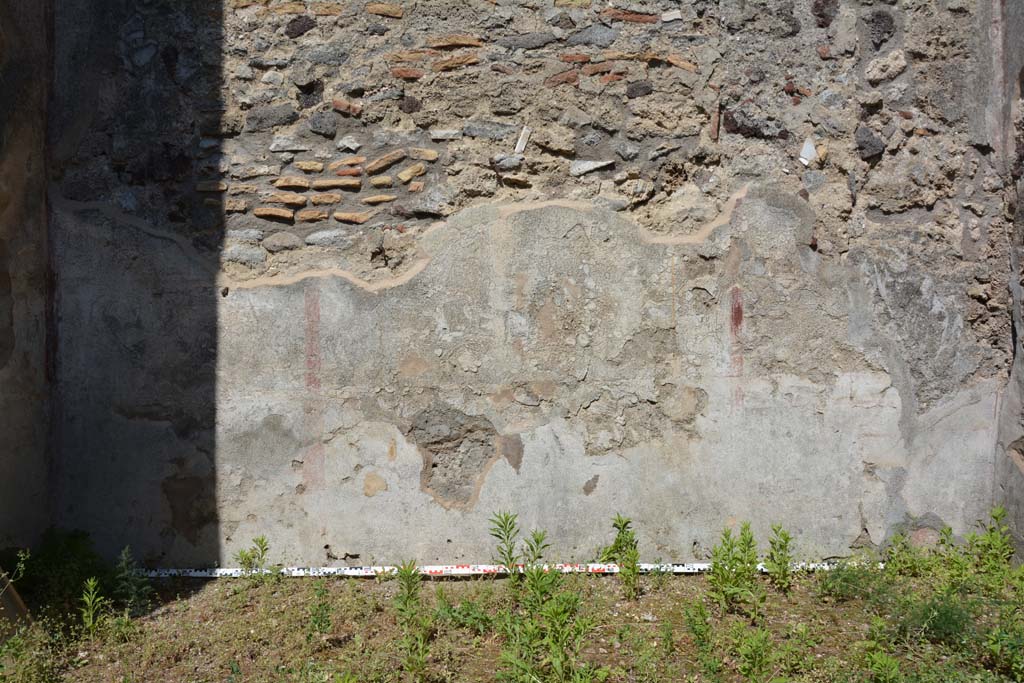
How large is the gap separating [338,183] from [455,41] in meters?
0.85

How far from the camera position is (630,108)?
399 centimetres

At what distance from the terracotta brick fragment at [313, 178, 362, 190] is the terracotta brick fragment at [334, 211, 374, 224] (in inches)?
Result: 4.8

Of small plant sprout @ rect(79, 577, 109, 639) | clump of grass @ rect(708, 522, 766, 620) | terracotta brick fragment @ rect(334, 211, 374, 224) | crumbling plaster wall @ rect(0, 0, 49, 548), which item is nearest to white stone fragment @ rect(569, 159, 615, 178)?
terracotta brick fragment @ rect(334, 211, 374, 224)

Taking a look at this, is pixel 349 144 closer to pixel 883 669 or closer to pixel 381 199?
pixel 381 199

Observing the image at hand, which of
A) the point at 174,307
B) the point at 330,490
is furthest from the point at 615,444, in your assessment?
the point at 174,307

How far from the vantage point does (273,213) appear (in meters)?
3.98

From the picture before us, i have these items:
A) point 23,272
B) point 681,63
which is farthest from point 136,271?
point 681,63

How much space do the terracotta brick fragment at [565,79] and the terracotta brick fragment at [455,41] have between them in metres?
0.37

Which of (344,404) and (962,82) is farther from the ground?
(962,82)

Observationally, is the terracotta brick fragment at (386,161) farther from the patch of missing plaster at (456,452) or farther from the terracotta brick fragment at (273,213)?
the patch of missing plaster at (456,452)

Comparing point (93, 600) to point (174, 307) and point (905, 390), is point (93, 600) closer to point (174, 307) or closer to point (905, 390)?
point (174, 307)

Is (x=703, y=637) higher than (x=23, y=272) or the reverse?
the reverse

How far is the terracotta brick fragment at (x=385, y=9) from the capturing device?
397 cm

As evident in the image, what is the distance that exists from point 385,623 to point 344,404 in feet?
3.29
